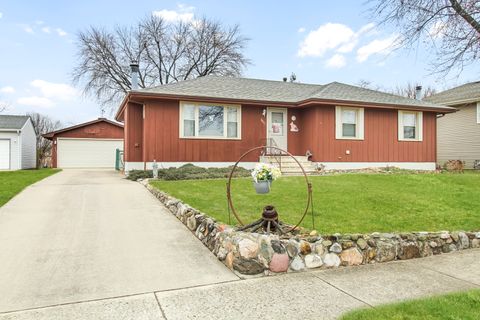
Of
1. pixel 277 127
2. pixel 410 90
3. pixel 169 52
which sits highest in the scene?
pixel 169 52

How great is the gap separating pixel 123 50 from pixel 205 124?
18489mm

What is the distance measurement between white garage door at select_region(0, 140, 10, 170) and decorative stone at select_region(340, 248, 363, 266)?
885 inches

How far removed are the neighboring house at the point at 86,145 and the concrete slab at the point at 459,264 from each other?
21302mm

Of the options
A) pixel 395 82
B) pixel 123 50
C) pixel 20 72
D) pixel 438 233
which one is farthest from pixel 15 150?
pixel 395 82

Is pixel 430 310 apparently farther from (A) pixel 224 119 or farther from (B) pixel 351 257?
(A) pixel 224 119

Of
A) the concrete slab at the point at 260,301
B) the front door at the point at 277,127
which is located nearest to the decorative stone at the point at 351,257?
the concrete slab at the point at 260,301

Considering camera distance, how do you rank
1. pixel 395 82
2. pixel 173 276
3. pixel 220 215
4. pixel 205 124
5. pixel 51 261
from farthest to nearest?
pixel 395 82, pixel 205 124, pixel 220 215, pixel 51 261, pixel 173 276

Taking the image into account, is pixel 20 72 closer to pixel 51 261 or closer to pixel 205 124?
pixel 205 124

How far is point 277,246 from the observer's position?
4.03 meters

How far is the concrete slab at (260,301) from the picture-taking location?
294 cm

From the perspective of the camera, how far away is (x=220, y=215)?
19.1 ft

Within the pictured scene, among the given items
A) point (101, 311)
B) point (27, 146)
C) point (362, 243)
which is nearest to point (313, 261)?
point (362, 243)

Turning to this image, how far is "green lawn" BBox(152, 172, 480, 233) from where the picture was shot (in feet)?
18.1

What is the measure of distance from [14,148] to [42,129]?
1829 cm
